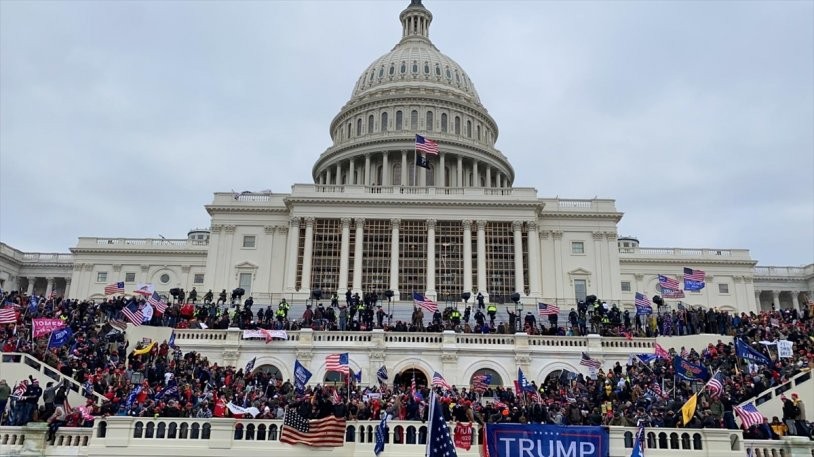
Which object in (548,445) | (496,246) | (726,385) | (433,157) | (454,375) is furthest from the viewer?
(433,157)

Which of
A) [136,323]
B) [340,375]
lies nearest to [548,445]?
[340,375]

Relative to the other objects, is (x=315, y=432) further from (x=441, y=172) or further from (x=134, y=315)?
(x=441, y=172)

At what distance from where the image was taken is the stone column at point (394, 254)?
6162 centimetres

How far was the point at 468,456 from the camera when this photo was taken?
68.2ft

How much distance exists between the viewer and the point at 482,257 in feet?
206

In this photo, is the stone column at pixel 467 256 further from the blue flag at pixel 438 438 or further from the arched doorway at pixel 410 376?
the blue flag at pixel 438 438

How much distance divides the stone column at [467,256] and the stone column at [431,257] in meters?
2.81

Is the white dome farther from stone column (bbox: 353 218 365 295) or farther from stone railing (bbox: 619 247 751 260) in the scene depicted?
stone column (bbox: 353 218 365 295)

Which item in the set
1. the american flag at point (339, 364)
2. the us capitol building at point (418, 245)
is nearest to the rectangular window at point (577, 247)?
the us capitol building at point (418, 245)

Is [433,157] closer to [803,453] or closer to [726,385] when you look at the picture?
[726,385]

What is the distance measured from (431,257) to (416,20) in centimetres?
6160

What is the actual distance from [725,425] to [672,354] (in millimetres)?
9492

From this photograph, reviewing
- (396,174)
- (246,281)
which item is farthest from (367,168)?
(246,281)

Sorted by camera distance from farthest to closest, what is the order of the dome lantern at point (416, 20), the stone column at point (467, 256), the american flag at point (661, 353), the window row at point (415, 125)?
the dome lantern at point (416, 20), the window row at point (415, 125), the stone column at point (467, 256), the american flag at point (661, 353)
